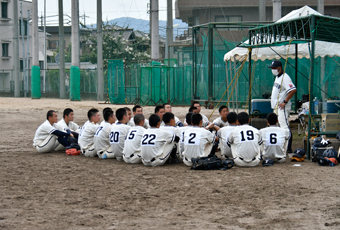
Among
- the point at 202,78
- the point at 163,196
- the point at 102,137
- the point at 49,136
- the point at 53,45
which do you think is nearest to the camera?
the point at 163,196

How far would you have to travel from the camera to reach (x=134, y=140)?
976 centimetres

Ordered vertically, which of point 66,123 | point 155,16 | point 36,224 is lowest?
point 36,224

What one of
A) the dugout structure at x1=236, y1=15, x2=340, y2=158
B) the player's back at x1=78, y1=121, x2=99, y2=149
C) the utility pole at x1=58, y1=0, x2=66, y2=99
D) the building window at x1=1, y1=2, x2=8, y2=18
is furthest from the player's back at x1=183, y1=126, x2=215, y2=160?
the building window at x1=1, y1=2, x2=8, y2=18

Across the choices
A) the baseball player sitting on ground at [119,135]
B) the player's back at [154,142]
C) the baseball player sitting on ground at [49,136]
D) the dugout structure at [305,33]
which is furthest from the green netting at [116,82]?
the player's back at [154,142]

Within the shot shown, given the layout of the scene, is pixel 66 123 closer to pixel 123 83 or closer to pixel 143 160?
pixel 143 160

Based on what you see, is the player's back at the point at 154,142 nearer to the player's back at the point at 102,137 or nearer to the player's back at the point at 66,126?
the player's back at the point at 102,137

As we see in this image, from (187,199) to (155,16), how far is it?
79.0ft

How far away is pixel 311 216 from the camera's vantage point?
573 centimetres

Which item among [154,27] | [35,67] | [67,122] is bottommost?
[67,122]

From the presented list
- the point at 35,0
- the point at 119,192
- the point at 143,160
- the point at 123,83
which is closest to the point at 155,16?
the point at 123,83

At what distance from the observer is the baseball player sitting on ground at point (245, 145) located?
9102mm

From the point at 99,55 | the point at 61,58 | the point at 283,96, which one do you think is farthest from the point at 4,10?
the point at 283,96

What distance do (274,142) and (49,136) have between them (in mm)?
5405

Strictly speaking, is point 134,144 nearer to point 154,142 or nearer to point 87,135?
point 154,142
